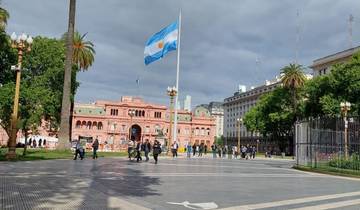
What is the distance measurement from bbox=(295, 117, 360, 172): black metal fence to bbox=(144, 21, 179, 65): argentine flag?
57.6 ft

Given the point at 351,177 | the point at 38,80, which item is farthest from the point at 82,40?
the point at 351,177

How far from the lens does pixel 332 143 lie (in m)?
25.8

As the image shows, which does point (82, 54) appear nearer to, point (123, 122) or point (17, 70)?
point (17, 70)

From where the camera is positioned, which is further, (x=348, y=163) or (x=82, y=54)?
Result: (x=82, y=54)

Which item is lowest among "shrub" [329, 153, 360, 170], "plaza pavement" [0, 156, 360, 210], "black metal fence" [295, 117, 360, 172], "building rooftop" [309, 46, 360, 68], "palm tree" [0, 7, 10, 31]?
"plaza pavement" [0, 156, 360, 210]

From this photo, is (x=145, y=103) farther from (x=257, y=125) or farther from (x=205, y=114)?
(x=257, y=125)

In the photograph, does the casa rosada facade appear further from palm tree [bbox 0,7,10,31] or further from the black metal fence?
the black metal fence

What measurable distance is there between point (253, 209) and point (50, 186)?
238 inches

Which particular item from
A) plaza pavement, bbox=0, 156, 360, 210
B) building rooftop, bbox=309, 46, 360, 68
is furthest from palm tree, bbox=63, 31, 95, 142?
building rooftop, bbox=309, 46, 360, 68

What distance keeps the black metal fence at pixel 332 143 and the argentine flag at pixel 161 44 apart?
1755 cm

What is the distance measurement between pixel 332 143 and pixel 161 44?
20997 millimetres

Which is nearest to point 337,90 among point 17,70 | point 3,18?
point 3,18

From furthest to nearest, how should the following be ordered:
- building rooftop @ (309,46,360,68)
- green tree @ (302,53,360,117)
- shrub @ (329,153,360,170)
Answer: building rooftop @ (309,46,360,68)
green tree @ (302,53,360,117)
shrub @ (329,153,360,170)

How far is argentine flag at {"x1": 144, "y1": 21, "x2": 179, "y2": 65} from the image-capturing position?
133 feet
